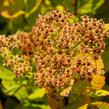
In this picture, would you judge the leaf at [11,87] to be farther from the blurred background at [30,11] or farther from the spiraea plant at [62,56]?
the spiraea plant at [62,56]

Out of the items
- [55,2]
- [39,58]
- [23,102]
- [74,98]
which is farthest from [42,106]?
[55,2]

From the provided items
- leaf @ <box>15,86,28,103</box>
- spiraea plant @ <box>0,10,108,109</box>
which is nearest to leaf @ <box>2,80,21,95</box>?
leaf @ <box>15,86,28,103</box>

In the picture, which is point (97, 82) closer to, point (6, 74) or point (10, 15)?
point (6, 74)

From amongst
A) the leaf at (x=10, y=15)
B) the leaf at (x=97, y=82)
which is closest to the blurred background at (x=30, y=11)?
the leaf at (x=10, y=15)

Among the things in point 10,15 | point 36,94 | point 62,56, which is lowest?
point 36,94

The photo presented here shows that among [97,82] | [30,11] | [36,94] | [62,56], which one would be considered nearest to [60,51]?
[62,56]

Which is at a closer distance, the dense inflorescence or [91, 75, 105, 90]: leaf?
the dense inflorescence

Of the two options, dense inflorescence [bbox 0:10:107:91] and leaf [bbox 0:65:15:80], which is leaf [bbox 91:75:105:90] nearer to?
dense inflorescence [bbox 0:10:107:91]

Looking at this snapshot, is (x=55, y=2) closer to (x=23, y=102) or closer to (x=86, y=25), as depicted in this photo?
(x=23, y=102)
